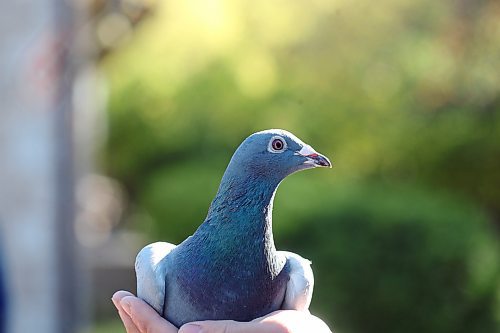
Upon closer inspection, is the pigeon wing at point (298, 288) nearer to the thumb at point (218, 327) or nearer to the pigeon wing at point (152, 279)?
the thumb at point (218, 327)

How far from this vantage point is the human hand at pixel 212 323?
2.35 metres

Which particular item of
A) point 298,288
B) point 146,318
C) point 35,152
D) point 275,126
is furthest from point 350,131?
point 146,318

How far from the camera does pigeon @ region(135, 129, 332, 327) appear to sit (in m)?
2.42

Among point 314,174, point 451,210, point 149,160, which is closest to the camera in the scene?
point 451,210

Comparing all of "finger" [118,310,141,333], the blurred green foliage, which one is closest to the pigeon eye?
"finger" [118,310,141,333]

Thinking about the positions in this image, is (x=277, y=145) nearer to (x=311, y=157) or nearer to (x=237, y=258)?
(x=311, y=157)

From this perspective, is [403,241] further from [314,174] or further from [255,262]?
[255,262]

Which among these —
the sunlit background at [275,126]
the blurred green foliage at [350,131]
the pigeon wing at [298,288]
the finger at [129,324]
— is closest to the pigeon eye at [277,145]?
the pigeon wing at [298,288]

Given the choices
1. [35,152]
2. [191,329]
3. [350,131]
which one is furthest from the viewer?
[350,131]

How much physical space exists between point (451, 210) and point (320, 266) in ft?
4.21

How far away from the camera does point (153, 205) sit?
33.8ft

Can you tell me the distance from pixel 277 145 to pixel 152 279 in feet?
1.58

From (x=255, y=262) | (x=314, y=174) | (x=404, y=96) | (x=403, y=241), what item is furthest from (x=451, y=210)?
(x=255, y=262)

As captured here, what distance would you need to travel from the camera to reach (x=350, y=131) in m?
11.3
